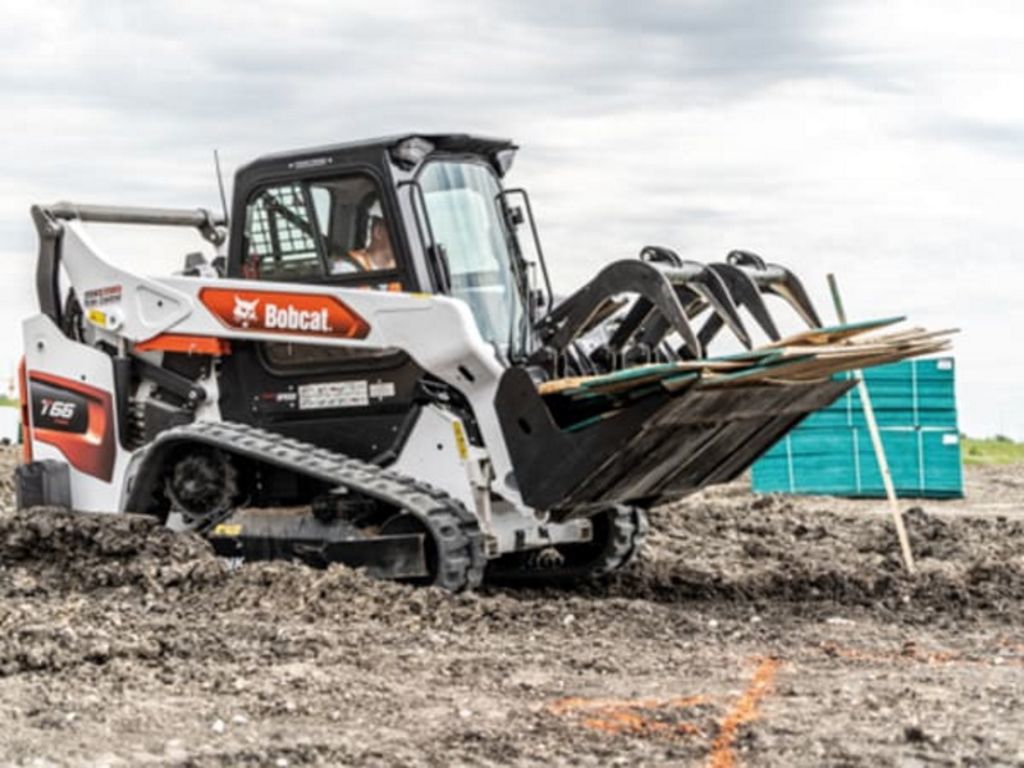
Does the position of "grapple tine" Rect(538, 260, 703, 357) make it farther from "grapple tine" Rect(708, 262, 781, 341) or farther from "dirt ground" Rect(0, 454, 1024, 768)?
"dirt ground" Rect(0, 454, 1024, 768)

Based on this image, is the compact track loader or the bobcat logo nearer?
the compact track loader

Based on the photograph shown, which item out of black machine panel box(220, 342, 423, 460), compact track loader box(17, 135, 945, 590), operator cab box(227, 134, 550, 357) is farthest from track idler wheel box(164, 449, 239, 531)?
operator cab box(227, 134, 550, 357)

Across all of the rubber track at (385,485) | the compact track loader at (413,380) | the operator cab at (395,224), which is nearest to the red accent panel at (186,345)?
the compact track loader at (413,380)

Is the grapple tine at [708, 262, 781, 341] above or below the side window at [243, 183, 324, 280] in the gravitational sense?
below

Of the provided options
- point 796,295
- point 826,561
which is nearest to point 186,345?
point 796,295

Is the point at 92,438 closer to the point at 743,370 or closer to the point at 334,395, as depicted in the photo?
the point at 334,395

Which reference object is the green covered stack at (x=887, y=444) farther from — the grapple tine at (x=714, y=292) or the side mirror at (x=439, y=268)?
the side mirror at (x=439, y=268)

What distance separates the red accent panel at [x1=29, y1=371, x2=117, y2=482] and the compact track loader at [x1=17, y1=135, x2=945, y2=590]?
18mm

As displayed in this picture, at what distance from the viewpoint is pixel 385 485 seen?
11.3 metres

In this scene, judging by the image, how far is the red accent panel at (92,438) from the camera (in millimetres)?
13148

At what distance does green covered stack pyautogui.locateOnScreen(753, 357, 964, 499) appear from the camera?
68.3ft

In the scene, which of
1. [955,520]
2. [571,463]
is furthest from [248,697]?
[955,520]

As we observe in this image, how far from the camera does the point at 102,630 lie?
386 inches

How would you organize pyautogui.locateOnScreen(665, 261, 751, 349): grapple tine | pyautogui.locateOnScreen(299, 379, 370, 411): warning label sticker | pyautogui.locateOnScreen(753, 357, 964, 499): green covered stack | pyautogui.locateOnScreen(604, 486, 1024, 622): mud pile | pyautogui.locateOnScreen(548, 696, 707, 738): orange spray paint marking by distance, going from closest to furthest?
pyautogui.locateOnScreen(548, 696, 707, 738): orange spray paint marking < pyautogui.locateOnScreen(665, 261, 751, 349): grapple tine < pyautogui.locateOnScreen(299, 379, 370, 411): warning label sticker < pyautogui.locateOnScreen(604, 486, 1024, 622): mud pile < pyautogui.locateOnScreen(753, 357, 964, 499): green covered stack
